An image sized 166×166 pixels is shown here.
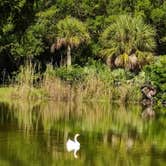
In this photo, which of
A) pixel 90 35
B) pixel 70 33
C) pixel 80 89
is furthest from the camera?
pixel 90 35

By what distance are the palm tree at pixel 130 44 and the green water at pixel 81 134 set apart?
714 cm

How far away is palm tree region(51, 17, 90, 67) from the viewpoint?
135 feet

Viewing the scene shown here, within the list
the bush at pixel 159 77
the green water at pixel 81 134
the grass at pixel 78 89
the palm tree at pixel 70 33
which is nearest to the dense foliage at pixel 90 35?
the palm tree at pixel 70 33

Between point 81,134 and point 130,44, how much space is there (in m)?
18.0

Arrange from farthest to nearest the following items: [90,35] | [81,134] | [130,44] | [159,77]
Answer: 1. [90,35]
2. [130,44]
3. [159,77]
4. [81,134]

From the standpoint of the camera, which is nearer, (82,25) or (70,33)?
(70,33)

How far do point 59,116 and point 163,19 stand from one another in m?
18.6

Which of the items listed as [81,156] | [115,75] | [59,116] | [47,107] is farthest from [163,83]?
[81,156]

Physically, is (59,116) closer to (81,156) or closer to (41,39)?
(81,156)

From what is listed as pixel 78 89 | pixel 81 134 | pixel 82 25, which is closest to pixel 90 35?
pixel 82 25

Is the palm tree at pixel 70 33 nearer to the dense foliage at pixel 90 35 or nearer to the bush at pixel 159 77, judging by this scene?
the dense foliage at pixel 90 35

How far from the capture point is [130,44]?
38500mm

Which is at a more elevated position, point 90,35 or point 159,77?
point 90,35

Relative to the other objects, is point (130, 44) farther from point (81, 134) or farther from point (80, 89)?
point (81, 134)
